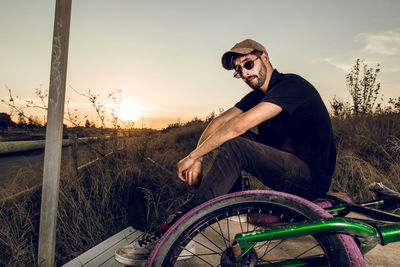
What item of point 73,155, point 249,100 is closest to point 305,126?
point 249,100

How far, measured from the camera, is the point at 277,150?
1528 millimetres

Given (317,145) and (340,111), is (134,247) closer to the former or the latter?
(317,145)

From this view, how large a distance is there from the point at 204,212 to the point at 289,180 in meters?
0.62

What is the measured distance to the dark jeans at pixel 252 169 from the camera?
1417 millimetres

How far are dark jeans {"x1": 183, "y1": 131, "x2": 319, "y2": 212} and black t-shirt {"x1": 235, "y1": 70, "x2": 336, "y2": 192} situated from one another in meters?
0.13

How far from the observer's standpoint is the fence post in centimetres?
338

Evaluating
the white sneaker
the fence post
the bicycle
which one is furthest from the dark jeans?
the fence post

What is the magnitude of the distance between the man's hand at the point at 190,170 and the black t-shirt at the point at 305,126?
0.60 metres

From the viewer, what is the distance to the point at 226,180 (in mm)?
1430

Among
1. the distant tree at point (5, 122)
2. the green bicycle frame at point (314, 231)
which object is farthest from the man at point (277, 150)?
the distant tree at point (5, 122)

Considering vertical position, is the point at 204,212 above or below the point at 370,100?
below

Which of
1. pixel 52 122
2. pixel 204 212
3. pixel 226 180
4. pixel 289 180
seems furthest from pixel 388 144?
pixel 52 122

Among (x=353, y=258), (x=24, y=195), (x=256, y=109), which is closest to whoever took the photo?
(x=353, y=258)

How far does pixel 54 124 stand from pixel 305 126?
1.79m
